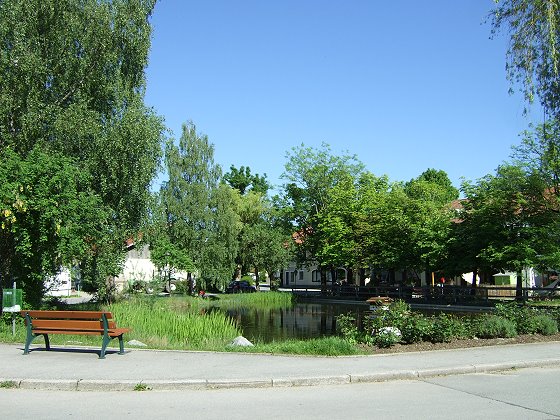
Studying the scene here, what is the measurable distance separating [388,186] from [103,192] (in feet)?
135

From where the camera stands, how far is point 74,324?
12.2 metres

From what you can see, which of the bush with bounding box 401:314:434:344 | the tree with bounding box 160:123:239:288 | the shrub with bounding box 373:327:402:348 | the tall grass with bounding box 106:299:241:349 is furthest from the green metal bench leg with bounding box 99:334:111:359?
the tree with bounding box 160:123:239:288

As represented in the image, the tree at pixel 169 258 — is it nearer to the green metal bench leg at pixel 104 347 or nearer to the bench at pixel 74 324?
the bench at pixel 74 324

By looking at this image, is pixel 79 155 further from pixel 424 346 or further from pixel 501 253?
pixel 501 253

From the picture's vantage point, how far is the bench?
1199cm

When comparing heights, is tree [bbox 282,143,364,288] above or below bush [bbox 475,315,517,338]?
above

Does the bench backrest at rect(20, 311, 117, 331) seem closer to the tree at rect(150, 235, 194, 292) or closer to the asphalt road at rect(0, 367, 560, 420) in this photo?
the asphalt road at rect(0, 367, 560, 420)

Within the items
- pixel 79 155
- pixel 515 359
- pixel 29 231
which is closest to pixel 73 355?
pixel 29 231

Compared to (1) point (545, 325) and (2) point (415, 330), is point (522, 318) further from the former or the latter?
(2) point (415, 330)

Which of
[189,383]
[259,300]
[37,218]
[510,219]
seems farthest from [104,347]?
[259,300]

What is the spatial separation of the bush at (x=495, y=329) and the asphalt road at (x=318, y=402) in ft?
16.1

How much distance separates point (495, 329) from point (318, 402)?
8388 mm

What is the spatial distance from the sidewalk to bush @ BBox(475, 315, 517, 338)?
1430mm

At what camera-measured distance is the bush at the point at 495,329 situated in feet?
48.6
